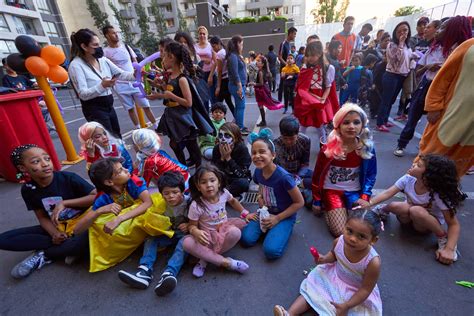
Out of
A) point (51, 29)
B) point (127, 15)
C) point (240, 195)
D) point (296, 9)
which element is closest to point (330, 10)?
point (296, 9)

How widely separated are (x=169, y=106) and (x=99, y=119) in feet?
3.70

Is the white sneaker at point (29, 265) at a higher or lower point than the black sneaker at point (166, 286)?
lower

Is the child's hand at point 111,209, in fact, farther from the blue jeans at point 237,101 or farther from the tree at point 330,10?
the tree at point 330,10

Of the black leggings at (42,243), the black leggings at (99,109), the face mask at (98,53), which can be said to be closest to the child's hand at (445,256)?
the black leggings at (42,243)

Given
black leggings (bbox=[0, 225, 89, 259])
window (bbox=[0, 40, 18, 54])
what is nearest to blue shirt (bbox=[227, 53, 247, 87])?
black leggings (bbox=[0, 225, 89, 259])

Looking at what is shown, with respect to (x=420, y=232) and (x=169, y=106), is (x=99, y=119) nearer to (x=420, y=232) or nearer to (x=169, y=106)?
(x=169, y=106)

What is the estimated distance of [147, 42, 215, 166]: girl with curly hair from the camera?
2666 millimetres

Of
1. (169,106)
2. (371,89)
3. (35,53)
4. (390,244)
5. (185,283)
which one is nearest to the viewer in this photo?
(185,283)

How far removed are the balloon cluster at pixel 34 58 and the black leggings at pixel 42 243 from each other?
2.65m

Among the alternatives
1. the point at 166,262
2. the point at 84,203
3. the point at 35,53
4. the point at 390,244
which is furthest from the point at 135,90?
the point at 390,244

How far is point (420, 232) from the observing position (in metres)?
2.11

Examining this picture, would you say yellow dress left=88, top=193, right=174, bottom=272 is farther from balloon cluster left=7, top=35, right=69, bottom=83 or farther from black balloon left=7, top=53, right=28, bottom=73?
black balloon left=7, top=53, right=28, bottom=73

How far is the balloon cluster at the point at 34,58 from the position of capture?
3430 millimetres

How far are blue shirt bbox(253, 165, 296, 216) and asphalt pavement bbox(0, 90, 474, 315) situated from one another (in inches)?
13.4
